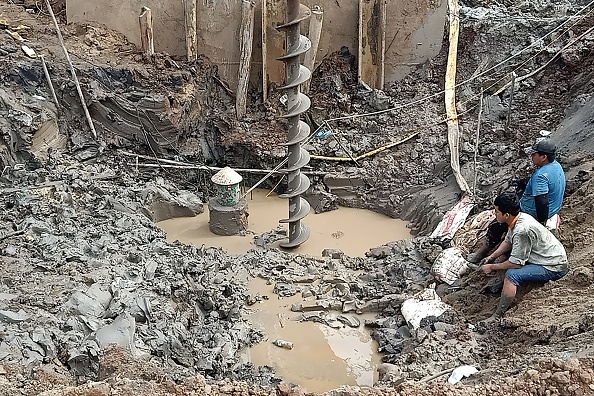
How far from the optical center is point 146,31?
10.5m

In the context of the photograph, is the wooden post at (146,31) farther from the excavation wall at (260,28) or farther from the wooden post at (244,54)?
the wooden post at (244,54)

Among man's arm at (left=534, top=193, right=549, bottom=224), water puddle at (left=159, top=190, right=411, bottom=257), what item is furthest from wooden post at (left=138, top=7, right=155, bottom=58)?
man's arm at (left=534, top=193, right=549, bottom=224)

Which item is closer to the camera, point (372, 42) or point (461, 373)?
point (461, 373)

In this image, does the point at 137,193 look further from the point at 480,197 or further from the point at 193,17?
the point at 480,197

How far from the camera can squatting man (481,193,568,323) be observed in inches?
209

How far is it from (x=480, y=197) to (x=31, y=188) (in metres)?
5.56

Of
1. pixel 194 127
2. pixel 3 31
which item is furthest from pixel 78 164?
pixel 3 31

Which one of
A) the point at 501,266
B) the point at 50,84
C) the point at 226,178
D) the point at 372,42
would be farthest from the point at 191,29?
the point at 501,266

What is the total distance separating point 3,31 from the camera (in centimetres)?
1023

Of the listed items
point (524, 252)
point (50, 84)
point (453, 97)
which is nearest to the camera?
point (524, 252)

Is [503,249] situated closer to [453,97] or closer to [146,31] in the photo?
[453,97]

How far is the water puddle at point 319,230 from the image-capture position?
8742 millimetres

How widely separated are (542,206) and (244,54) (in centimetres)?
591

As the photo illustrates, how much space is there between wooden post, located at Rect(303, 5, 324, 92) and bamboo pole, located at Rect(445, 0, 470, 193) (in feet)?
6.75
